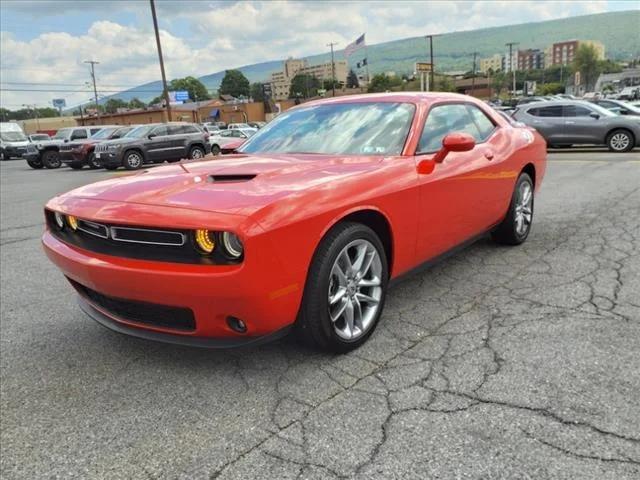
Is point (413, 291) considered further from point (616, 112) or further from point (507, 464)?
point (616, 112)

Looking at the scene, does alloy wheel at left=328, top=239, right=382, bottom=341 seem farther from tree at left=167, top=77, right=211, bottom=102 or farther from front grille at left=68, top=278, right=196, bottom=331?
tree at left=167, top=77, right=211, bottom=102

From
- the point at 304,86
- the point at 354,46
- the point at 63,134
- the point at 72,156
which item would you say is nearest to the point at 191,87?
the point at 304,86

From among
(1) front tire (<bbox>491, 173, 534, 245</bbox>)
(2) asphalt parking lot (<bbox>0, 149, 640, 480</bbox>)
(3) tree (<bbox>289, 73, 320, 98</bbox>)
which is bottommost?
(2) asphalt parking lot (<bbox>0, 149, 640, 480</bbox>)

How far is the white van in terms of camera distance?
31797 millimetres

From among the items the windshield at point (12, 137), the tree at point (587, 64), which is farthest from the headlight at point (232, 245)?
the tree at point (587, 64)

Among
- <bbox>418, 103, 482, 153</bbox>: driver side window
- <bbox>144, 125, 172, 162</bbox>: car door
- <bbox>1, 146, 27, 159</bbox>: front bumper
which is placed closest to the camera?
<bbox>418, 103, 482, 153</bbox>: driver side window

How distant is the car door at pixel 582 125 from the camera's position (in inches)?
555

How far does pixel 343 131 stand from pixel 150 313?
1.82m

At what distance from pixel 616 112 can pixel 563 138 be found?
170 cm

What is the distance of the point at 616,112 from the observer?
1480cm

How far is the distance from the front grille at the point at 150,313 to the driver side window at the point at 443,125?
6.10ft

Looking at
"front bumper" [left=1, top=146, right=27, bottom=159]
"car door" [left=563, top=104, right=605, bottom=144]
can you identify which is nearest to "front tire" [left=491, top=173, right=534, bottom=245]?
"car door" [left=563, top=104, right=605, bottom=144]

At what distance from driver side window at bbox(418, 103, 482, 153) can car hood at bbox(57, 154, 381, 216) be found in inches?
20.9

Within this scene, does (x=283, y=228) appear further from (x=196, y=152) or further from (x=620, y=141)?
(x=196, y=152)
